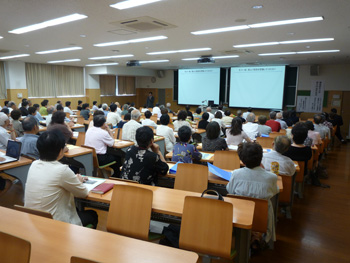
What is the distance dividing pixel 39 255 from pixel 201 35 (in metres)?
5.41

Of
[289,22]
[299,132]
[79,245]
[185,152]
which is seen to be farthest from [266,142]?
[79,245]

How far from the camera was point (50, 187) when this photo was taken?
204 centimetres

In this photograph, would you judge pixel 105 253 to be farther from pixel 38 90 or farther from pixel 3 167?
pixel 38 90

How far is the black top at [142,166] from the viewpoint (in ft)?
9.06

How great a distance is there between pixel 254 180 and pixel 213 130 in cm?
166

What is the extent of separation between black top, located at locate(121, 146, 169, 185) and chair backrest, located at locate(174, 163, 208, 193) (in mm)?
190

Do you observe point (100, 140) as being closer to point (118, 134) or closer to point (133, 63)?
point (118, 134)

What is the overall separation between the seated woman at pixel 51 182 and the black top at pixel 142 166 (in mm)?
729

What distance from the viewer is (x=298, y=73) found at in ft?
40.0

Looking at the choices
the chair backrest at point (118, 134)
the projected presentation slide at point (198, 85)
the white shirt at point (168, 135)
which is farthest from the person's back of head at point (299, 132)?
the projected presentation slide at point (198, 85)

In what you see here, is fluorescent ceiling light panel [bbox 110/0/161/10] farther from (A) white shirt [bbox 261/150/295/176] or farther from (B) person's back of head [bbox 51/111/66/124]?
(A) white shirt [bbox 261/150/295/176]

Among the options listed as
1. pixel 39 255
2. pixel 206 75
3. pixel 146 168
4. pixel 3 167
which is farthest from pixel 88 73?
pixel 39 255

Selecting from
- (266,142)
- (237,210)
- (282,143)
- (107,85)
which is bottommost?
(237,210)

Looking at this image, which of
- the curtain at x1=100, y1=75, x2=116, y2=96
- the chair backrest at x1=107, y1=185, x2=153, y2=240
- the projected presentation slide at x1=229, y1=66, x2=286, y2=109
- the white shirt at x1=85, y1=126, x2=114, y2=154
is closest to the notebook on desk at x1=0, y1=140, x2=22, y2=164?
the white shirt at x1=85, y1=126, x2=114, y2=154
